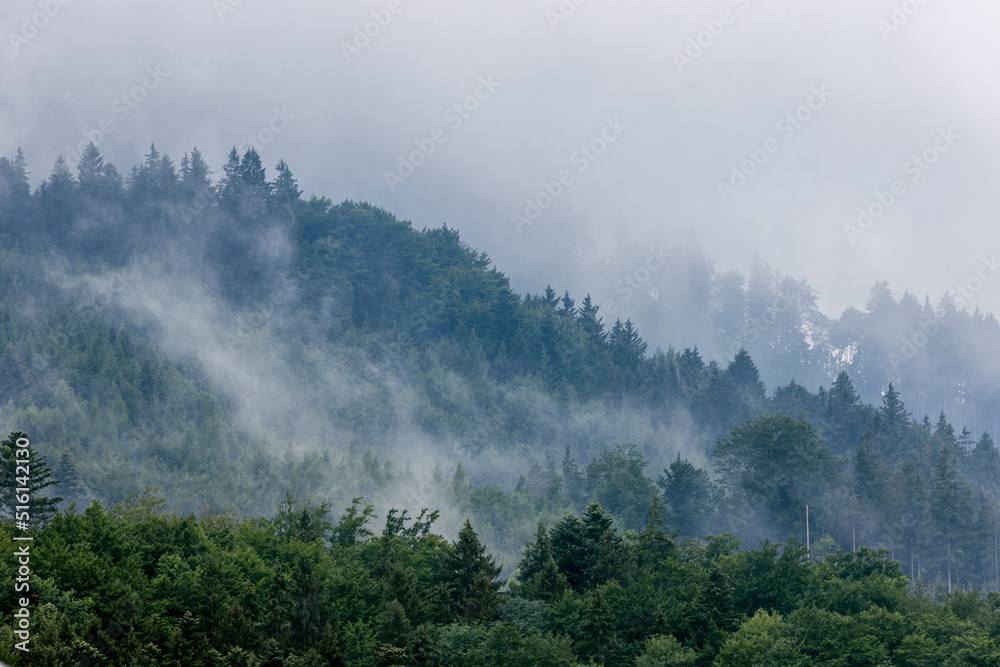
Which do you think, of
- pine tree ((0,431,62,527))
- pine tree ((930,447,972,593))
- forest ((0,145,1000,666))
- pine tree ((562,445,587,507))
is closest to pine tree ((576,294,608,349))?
forest ((0,145,1000,666))

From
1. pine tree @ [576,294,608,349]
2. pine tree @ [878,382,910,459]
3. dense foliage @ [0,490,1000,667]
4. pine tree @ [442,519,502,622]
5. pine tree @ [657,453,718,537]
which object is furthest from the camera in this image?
pine tree @ [576,294,608,349]

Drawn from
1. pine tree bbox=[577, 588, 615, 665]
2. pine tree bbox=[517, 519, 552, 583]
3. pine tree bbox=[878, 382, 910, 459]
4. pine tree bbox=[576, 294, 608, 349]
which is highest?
pine tree bbox=[576, 294, 608, 349]

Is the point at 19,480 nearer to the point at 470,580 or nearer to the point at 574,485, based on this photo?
the point at 470,580

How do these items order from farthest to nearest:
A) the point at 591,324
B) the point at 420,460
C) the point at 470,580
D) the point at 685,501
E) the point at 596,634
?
the point at 591,324, the point at 420,460, the point at 685,501, the point at 470,580, the point at 596,634

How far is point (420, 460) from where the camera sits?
110 m

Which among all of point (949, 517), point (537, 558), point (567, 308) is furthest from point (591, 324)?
point (537, 558)

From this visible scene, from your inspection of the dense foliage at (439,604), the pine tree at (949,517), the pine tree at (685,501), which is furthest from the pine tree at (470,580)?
the pine tree at (949,517)

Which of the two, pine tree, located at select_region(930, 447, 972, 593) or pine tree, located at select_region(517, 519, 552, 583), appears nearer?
pine tree, located at select_region(517, 519, 552, 583)

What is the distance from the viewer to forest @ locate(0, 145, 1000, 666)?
156 ft

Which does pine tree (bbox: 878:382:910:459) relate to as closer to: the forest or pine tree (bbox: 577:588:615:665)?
the forest

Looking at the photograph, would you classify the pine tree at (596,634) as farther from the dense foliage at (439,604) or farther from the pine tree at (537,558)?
the pine tree at (537,558)

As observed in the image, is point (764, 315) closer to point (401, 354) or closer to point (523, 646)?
point (401, 354)

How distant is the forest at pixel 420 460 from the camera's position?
4762cm

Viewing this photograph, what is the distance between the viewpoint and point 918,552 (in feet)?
337
